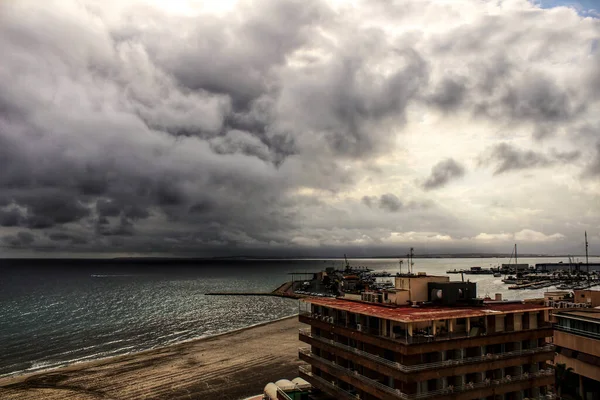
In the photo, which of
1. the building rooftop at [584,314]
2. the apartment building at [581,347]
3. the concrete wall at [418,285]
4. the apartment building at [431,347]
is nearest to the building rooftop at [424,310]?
the apartment building at [431,347]

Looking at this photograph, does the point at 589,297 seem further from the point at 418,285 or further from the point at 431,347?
the point at 431,347

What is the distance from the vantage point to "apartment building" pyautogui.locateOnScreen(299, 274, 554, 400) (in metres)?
41.4

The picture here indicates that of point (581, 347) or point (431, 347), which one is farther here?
point (581, 347)

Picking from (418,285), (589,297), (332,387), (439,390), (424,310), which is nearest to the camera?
(439,390)

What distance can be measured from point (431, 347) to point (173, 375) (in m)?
59.0

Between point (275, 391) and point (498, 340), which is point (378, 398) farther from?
point (275, 391)

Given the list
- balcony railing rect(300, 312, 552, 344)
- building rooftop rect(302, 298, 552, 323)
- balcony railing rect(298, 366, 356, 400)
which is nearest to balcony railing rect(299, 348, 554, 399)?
balcony railing rect(298, 366, 356, 400)

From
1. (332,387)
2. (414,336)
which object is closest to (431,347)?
(414,336)

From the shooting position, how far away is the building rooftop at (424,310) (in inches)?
1647

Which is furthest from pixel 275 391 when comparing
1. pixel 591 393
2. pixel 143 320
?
pixel 143 320

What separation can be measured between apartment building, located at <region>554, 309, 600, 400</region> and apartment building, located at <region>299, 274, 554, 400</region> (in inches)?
447

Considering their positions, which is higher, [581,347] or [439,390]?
[581,347]

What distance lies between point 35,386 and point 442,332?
2917 inches

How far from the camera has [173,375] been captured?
81.6m
